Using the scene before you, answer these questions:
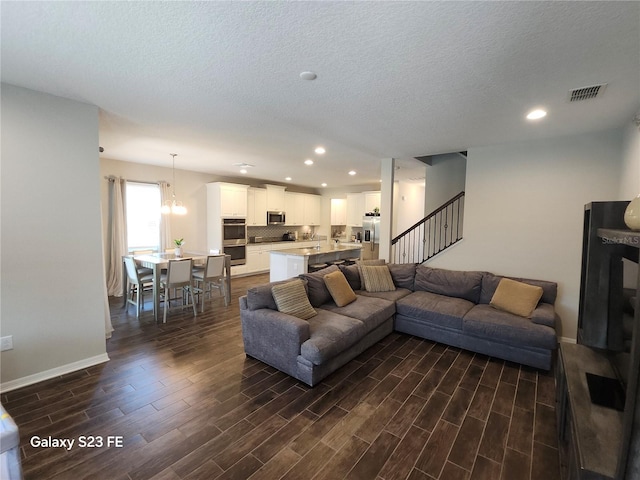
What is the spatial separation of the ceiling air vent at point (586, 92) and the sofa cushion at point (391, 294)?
9.41 ft

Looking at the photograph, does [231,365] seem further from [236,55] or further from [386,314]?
[236,55]

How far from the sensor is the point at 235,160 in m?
5.50

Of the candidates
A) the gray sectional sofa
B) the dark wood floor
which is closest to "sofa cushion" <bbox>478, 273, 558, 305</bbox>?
the gray sectional sofa

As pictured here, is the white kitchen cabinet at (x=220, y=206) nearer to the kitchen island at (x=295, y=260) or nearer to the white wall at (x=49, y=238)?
the kitchen island at (x=295, y=260)

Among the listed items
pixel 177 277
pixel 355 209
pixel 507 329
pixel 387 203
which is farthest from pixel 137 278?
pixel 355 209

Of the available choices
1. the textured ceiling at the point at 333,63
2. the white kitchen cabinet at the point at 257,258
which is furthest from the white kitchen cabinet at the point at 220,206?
the textured ceiling at the point at 333,63

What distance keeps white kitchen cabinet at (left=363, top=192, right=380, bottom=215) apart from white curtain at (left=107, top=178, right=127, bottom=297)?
243 inches

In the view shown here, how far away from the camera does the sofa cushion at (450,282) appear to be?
4047mm

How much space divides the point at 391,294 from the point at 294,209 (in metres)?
5.60

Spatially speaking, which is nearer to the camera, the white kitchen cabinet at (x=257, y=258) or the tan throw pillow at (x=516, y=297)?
the tan throw pillow at (x=516, y=297)

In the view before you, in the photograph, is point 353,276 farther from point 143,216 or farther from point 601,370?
point 143,216

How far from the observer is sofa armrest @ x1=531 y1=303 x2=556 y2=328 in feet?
10.2

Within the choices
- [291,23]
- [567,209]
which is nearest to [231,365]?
[291,23]

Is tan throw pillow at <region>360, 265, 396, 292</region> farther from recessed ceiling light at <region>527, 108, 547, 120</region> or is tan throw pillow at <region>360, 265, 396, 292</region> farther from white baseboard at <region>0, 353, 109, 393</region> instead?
white baseboard at <region>0, 353, 109, 393</region>
